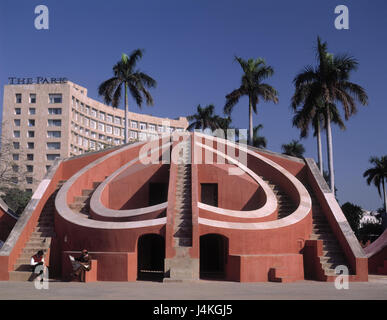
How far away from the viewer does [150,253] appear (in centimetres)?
1755

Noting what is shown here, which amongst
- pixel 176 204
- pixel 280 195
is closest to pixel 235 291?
pixel 176 204

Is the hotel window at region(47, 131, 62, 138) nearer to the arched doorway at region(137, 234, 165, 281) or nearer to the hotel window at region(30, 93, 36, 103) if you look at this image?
the hotel window at region(30, 93, 36, 103)

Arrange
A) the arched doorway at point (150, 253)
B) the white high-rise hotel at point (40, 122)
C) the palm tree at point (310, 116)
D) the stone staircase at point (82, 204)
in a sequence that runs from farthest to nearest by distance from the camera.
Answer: the white high-rise hotel at point (40, 122) < the palm tree at point (310, 116) < the arched doorway at point (150, 253) < the stone staircase at point (82, 204)

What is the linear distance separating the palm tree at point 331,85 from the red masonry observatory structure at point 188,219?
603 centimetres

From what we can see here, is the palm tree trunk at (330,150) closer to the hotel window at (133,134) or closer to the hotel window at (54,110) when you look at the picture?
the hotel window at (54,110)

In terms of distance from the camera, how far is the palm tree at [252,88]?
99.7 feet

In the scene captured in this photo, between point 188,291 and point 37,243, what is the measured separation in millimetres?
7463

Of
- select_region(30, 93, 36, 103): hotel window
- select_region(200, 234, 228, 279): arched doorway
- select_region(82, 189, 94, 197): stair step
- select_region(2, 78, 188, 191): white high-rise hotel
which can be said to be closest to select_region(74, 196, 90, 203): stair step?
select_region(82, 189, 94, 197): stair step

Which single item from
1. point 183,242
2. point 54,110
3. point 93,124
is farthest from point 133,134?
point 183,242

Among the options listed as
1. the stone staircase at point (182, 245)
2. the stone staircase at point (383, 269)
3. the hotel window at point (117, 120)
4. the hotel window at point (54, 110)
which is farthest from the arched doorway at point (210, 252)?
the hotel window at point (117, 120)

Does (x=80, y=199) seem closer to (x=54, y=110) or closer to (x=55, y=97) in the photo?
(x=54, y=110)

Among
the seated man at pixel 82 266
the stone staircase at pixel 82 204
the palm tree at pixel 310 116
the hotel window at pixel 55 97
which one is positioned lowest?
the seated man at pixel 82 266

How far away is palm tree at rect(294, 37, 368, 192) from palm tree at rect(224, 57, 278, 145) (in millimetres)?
5283
